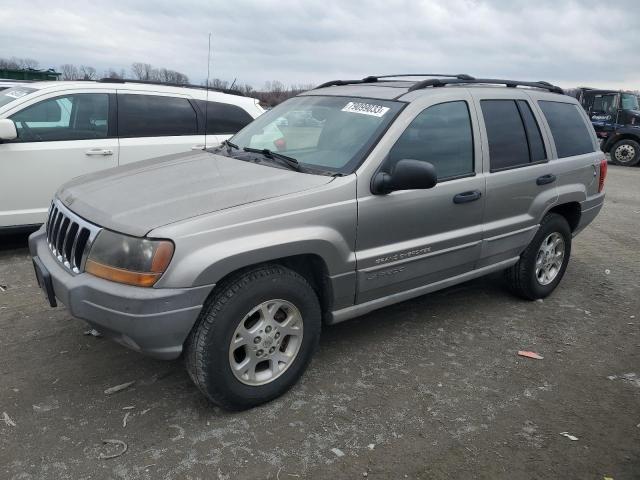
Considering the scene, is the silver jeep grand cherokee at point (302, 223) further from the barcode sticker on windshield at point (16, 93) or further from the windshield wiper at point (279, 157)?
the barcode sticker on windshield at point (16, 93)

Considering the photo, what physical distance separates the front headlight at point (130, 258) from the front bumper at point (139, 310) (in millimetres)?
43

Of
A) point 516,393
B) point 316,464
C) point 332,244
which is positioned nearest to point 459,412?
point 516,393

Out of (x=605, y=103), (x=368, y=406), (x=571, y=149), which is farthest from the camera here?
(x=605, y=103)

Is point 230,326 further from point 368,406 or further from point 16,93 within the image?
point 16,93

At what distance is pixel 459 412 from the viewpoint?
3203 mm

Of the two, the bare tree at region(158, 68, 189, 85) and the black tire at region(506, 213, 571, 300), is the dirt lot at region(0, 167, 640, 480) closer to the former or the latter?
the black tire at region(506, 213, 571, 300)

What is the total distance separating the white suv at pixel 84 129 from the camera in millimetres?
5340

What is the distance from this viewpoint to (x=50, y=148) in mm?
5473

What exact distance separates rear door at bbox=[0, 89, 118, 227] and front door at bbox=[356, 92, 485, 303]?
353cm

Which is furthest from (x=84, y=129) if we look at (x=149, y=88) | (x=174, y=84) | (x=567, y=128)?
(x=567, y=128)

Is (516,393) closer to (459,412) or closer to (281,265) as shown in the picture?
(459,412)

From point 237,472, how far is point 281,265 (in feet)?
3.52

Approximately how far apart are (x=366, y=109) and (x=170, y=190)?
1438 mm

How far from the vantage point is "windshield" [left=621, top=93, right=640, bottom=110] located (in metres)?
17.5
